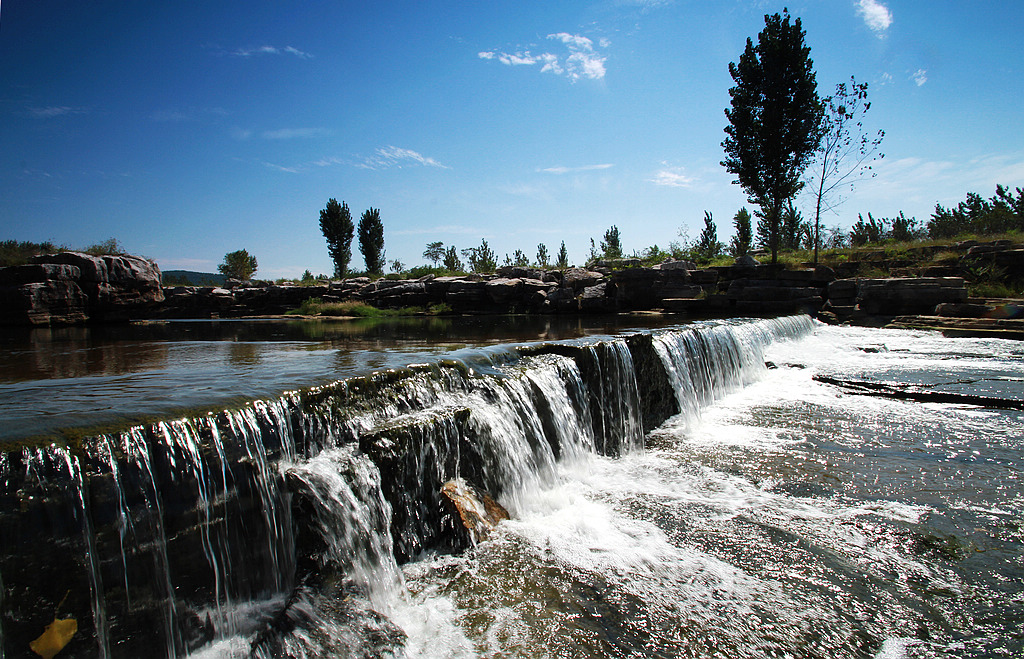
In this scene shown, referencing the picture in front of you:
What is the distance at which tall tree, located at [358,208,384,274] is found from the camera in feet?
148

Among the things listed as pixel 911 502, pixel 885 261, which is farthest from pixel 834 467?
pixel 885 261

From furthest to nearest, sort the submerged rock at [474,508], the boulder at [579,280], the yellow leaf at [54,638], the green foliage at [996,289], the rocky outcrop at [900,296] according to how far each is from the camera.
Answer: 1. the boulder at [579,280]
2. the green foliage at [996,289]
3. the rocky outcrop at [900,296]
4. the submerged rock at [474,508]
5. the yellow leaf at [54,638]

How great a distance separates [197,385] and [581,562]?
3.58 metres

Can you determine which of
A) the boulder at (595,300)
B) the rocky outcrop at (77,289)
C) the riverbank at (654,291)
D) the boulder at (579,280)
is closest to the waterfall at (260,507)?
the riverbank at (654,291)

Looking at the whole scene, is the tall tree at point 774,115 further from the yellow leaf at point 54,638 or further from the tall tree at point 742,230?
the yellow leaf at point 54,638

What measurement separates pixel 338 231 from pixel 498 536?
149 ft

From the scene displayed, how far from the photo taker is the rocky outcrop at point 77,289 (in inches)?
567

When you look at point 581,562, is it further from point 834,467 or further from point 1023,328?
point 1023,328

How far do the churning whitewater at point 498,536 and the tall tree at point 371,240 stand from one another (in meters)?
42.5

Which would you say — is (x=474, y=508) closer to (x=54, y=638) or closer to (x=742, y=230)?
(x=54, y=638)

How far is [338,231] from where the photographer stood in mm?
44406

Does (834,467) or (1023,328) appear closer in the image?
(834,467)

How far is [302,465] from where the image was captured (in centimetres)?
319

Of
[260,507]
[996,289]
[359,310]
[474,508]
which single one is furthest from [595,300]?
[260,507]
